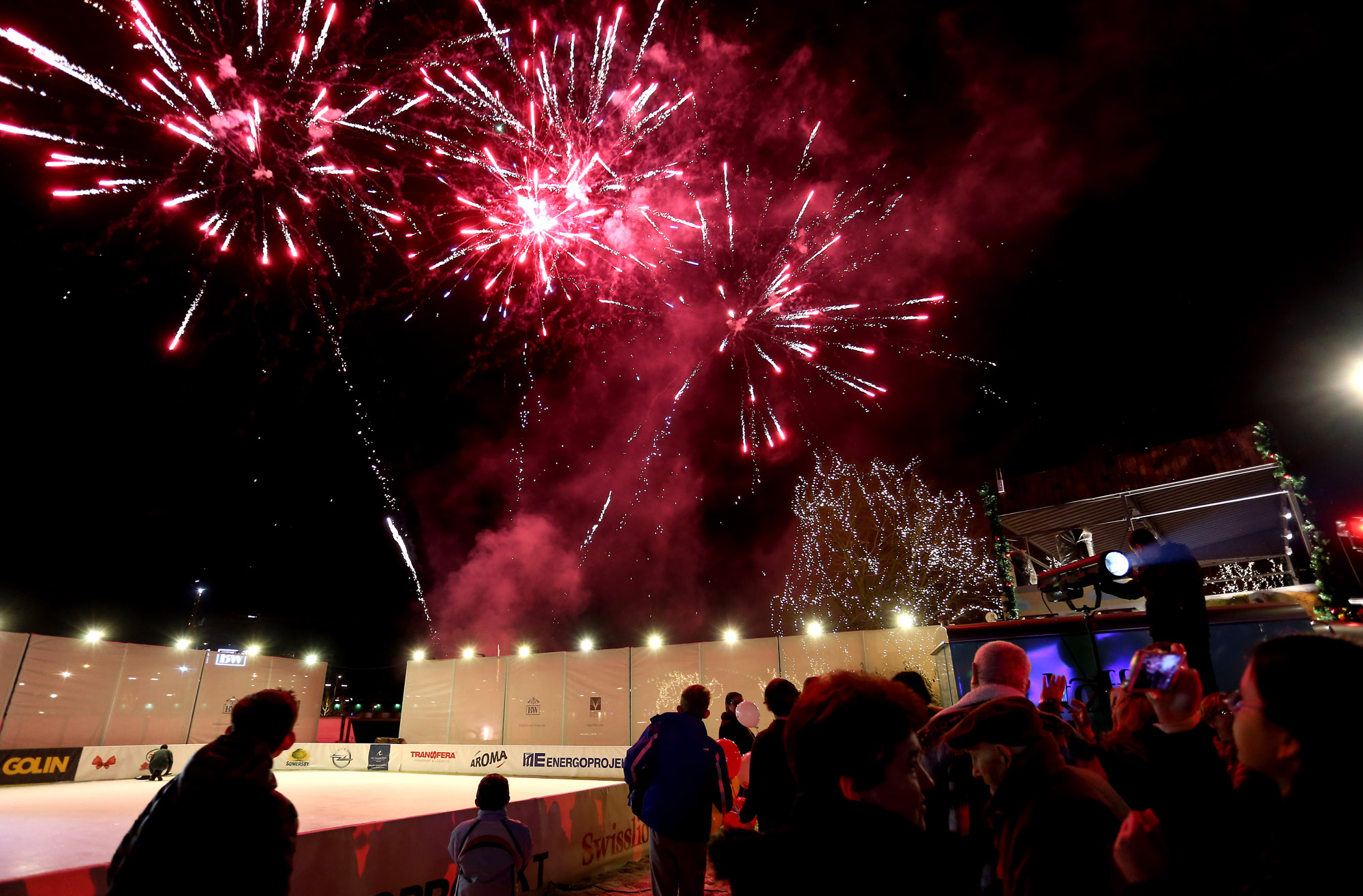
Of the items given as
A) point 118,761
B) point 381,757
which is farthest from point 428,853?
point 118,761

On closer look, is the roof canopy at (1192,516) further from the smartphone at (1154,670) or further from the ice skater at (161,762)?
the ice skater at (161,762)

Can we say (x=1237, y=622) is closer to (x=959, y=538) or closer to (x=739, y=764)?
(x=739, y=764)

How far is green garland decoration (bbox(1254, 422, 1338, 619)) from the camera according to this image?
394 inches

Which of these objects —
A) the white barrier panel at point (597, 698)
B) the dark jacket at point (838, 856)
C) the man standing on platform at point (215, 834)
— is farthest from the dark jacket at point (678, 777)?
the white barrier panel at point (597, 698)

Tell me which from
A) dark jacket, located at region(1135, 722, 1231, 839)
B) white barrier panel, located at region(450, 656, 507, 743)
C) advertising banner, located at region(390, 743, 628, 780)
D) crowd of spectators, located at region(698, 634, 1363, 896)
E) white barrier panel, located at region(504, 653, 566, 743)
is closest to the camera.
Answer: crowd of spectators, located at region(698, 634, 1363, 896)

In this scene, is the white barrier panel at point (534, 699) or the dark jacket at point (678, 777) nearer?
the dark jacket at point (678, 777)

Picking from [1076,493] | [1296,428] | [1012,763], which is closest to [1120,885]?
[1012,763]

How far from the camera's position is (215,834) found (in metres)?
2.32

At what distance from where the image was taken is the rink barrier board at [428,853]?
4.20m

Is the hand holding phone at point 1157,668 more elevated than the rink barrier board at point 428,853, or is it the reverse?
the hand holding phone at point 1157,668

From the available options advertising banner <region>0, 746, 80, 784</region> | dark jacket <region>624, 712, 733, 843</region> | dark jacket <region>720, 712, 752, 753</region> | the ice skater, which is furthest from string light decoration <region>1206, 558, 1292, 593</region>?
advertising banner <region>0, 746, 80, 784</region>

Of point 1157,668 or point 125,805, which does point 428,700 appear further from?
point 1157,668

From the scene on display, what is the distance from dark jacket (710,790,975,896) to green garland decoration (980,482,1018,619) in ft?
43.7

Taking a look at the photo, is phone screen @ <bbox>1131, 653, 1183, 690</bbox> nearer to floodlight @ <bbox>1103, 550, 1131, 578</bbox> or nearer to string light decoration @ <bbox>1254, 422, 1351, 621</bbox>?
floodlight @ <bbox>1103, 550, 1131, 578</bbox>
